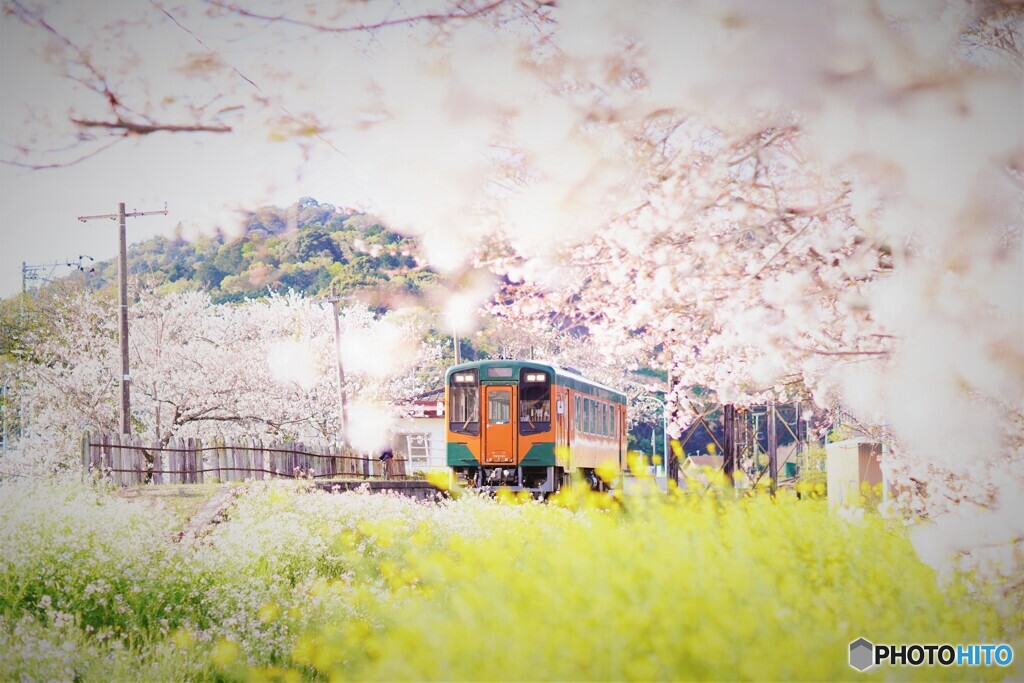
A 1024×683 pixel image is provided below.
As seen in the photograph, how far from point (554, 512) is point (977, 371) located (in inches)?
157

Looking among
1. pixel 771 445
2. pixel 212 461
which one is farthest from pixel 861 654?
pixel 212 461

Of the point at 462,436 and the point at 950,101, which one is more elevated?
the point at 950,101

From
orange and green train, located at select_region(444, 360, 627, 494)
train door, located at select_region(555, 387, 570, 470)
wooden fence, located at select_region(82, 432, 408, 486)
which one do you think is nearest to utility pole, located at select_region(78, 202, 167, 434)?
wooden fence, located at select_region(82, 432, 408, 486)

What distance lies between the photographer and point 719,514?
5.69m

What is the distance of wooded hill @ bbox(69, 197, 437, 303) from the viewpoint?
695 cm

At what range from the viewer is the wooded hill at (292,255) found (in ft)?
22.8

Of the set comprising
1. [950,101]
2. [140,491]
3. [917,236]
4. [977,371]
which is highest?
[950,101]

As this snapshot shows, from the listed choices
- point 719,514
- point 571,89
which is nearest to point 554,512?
point 719,514

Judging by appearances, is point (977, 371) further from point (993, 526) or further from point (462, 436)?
point (462, 436)

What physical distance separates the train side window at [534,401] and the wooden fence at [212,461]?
12.0ft

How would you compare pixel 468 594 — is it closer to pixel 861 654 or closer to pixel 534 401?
pixel 861 654

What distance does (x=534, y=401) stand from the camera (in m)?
11.4

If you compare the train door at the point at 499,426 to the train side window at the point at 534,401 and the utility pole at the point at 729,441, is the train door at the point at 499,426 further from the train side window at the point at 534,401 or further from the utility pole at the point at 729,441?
the utility pole at the point at 729,441

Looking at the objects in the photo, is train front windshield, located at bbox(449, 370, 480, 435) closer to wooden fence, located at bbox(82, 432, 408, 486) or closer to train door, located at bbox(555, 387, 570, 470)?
train door, located at bbox(555, 387, 570, 470)
